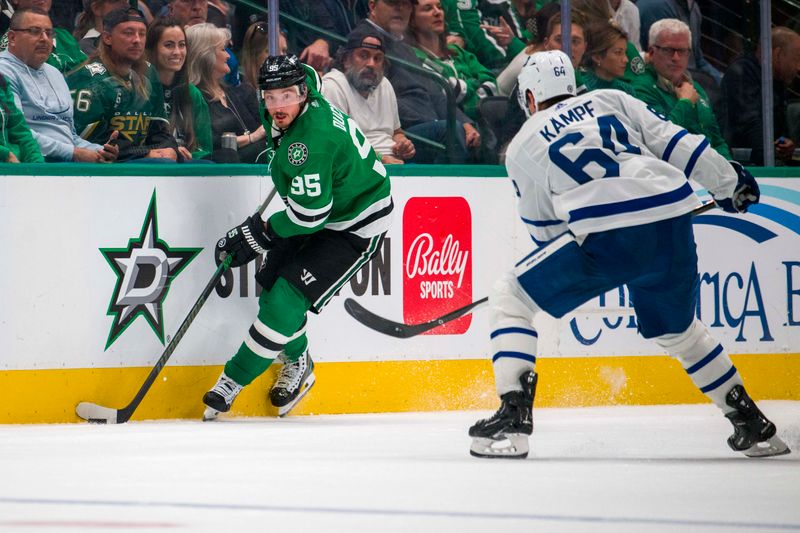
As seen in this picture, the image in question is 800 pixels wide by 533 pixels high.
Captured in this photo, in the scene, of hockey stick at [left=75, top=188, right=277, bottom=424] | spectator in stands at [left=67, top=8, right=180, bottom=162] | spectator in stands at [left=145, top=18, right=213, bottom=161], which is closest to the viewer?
hockey stick at [left=75, top=188, right=277, bottom=424]

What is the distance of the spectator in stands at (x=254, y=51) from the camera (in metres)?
4.81

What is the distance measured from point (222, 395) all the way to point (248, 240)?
548mm

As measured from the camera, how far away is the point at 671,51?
549 cm

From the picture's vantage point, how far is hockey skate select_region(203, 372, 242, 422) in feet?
14.5

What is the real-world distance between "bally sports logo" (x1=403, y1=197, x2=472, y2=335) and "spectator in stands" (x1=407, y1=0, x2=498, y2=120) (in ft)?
1.59

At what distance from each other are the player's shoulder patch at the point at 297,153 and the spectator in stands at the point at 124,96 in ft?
1.83

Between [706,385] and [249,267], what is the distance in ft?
6.02

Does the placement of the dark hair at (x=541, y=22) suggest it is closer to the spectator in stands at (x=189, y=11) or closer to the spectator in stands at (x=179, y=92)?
the spectator in stands at (x=189, y=11)

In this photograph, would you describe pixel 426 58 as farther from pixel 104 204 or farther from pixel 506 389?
pixel 506 389

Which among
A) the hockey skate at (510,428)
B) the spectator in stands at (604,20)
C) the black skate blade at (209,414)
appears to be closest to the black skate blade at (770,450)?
the hockey skate at (510,428)

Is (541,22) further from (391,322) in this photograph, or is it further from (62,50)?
(62,50)

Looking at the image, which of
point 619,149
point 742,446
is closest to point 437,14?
point 619,149

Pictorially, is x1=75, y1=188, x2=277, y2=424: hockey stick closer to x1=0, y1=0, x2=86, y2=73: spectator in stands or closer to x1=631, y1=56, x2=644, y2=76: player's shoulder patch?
x1=0, y1=0, x2=86, y2=73: spectator in stands

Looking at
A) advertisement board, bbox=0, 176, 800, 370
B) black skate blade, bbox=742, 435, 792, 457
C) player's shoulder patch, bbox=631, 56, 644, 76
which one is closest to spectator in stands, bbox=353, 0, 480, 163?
advertisement board, bbox=0, 176, 800, 370
